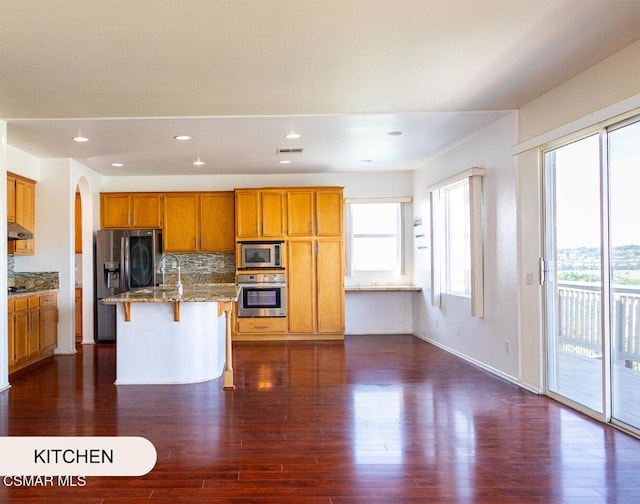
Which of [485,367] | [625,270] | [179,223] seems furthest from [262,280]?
[625,270]

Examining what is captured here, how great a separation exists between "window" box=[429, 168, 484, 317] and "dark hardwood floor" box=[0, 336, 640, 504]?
1007 mm

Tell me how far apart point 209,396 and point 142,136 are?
2.79 meters

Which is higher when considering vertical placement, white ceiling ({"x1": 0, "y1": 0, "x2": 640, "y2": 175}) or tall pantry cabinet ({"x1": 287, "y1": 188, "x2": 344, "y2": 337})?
white ceiling ({"x1": 0, "y1": 0, "x2": 640, "y2": 175})

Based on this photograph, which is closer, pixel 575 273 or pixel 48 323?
pixel 575 273

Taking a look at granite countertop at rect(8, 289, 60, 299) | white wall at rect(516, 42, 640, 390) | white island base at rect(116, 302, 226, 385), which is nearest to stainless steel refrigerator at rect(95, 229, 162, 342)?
granite countertop at rect(8, 289, 60, 299)

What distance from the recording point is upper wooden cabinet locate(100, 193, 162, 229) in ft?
26.0

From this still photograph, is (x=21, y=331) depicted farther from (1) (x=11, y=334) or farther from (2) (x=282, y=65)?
(2) (x=282, y=65)

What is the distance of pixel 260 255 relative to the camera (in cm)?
775

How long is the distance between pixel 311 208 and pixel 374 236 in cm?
121

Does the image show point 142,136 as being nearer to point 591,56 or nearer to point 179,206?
point 179,206

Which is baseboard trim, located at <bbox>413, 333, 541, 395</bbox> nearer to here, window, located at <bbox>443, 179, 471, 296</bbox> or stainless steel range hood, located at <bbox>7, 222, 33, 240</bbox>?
window, located at <bbox>443, 179, 471, 296</bbox>

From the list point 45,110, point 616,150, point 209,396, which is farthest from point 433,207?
point 45,110

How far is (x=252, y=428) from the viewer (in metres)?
3.69

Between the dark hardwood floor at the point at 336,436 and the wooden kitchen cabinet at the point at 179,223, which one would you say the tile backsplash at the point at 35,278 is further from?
the wooden kitchen cabinet at the point at 179,223
